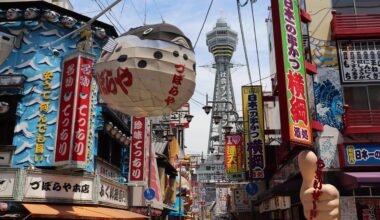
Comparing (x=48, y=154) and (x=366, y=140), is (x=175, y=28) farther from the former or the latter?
(x=366, y=140)

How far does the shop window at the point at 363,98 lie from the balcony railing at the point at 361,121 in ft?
1.83

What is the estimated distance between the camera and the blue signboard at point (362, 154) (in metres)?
14.8

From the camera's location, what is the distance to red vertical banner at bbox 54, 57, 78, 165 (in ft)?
44.8

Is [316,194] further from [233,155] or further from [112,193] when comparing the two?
[233,155]

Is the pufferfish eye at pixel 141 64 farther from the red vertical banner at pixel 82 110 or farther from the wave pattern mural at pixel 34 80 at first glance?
the wave pattern mural at pixel 34 80

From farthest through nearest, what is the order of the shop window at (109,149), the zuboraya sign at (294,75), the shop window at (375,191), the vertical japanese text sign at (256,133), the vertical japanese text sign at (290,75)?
the vertical japanese text sign at (256,133) < the shop window at (109,149) < the shop window at (375,191) < the zuboraya sign at (294,75) < the vertical japanese text sign at (290,75)

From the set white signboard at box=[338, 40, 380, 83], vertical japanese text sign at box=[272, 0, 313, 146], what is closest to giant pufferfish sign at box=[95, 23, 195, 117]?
vertical japanese text sign at box=[272, 0, 313, 146]

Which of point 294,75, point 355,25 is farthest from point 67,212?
point 355,25

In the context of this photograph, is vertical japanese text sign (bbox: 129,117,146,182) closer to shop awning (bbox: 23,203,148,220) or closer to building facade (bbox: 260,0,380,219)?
shop awning (bbox: 23,203,148,220)

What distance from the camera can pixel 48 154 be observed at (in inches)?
572

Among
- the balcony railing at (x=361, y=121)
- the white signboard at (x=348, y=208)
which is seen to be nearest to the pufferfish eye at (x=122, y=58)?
the balcony railing at (x=361, y=121)

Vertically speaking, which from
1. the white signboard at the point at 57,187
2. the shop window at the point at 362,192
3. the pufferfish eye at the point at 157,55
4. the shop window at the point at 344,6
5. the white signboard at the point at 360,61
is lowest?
the shop window at the point at 362,192

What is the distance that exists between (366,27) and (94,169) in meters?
13.4

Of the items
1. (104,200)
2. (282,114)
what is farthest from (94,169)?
(282,114)
